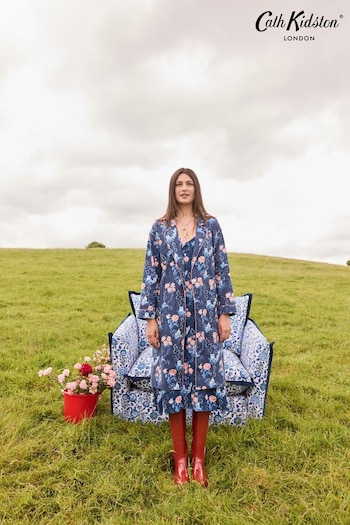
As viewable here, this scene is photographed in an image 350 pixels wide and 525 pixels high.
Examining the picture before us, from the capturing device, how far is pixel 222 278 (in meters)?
3.66

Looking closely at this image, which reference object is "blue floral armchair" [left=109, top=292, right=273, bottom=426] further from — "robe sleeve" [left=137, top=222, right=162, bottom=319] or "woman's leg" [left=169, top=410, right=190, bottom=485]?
"robe sleeve" [left=137, top=222, right=162, bottom=319]

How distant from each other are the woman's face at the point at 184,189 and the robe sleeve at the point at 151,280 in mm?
346

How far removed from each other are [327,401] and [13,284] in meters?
11.0

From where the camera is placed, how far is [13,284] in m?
13.6

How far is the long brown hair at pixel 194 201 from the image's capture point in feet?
12.1

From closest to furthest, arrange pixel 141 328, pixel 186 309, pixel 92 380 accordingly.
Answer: pixel 186 309
pixel 92 380
pixel 141 328

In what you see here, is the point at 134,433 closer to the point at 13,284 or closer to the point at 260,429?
the point at 260,429

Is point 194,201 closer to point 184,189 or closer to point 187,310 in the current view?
point 184,189

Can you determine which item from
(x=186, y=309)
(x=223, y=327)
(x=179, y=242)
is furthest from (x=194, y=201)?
(x=223, y=327)

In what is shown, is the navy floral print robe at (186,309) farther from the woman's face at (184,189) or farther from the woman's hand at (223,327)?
the woman's face at (184,189)

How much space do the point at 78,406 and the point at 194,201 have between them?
8.62 ft

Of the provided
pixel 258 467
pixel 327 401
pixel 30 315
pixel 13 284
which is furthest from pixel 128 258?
pixel 258 467

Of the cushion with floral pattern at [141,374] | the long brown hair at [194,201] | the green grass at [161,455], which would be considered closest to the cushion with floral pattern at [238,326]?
the green grass at [161,455]

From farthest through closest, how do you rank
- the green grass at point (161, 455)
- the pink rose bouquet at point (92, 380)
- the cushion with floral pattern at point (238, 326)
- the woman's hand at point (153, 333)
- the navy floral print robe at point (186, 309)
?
the cushion with floral pattern at point (238, 326), the pink rose bouquet at point (92, 380), the woman's hand at point (153, 333), the navy floral print robe at point (186, 309), the green grass at point (161, 455)
